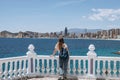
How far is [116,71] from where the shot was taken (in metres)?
11.9

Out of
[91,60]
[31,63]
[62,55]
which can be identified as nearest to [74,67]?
[91,60]

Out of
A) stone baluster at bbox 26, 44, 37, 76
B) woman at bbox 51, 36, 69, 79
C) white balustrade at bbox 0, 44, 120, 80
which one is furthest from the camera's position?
stone baluster at bbox 26, 44, 37, 76

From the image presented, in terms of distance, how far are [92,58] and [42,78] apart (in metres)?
2.33

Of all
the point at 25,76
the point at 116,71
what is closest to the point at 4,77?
the point at 25,76

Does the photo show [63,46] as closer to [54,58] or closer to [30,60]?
[54,58]

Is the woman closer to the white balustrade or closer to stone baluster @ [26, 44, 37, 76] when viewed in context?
the white balustrade

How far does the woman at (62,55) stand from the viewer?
1127 cm

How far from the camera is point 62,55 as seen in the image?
11.4 meters

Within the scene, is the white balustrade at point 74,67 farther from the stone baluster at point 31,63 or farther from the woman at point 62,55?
the woman at point 62,55

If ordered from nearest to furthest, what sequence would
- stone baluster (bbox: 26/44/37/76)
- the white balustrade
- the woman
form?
the woman
the white balustrade
stone baluster (bbox: 26/44/37/76)

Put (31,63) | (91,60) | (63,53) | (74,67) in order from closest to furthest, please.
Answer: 1. (63,53)
2. (91,60)
3. (74,67)
4. (31,63)

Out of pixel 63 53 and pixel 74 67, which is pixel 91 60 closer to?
pixel 74 67

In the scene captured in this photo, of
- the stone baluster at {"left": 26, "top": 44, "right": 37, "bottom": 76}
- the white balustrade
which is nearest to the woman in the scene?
the white balustrade

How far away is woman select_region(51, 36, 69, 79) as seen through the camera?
37.0 ft
